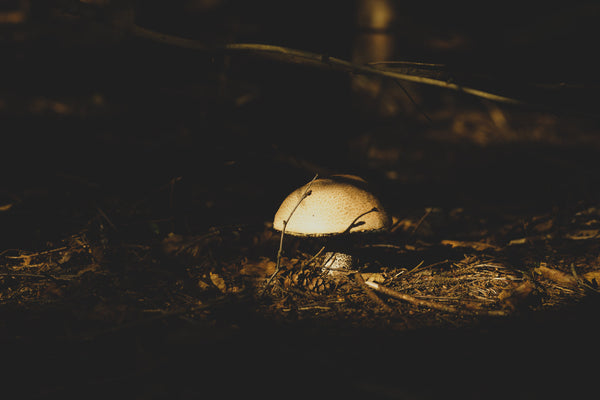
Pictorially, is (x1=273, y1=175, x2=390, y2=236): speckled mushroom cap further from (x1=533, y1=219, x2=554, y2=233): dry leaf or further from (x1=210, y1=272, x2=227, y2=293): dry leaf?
(x1=533, y1=219, x2=554, y2=233): dry leaf

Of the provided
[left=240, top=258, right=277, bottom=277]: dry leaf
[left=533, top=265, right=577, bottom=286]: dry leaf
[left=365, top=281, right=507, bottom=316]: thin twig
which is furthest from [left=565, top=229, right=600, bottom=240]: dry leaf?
[left=240, top=258, right=277, bottom=277]: dry leaf

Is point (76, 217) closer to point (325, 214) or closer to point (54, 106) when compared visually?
point (325, 214)

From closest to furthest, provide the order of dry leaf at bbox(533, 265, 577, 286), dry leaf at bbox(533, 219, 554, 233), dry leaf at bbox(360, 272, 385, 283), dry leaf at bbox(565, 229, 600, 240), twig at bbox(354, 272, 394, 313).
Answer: twig at bbox(354, 272, 394, 313) < dry leaf at bbox(533, 265, 577, 286) < dry leaf at bbox(360, 272, 385, 283) < dry leaf at bbox(565, 229, 600, 240) < dry leaf at bbox(533, 219, 554, 233)

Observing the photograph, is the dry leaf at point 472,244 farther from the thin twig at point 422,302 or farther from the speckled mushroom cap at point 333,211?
the thin twig at point 422,302

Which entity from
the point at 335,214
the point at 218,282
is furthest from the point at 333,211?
the point at 218,282

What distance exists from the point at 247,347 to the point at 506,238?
10.0 feet

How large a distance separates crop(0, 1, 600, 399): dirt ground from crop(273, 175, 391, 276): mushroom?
0.24 m

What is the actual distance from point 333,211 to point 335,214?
3cm

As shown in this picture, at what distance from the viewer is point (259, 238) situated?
3943 mm

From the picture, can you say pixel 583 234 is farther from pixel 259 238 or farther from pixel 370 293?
pixel 259 238

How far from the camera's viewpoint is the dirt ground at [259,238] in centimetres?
196

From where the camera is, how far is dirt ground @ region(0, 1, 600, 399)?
77.1 inches

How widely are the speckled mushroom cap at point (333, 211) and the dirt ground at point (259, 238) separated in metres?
Answer: 0.29

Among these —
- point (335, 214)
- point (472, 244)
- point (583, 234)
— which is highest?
point (335, 214)
